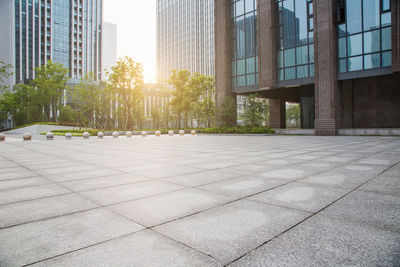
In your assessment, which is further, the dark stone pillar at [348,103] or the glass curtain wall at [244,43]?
the glass curtain wall at [244,43]

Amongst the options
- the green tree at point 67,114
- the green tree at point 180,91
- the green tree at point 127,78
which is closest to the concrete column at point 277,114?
the green tree at point 180,91

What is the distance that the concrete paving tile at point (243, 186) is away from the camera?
434cm

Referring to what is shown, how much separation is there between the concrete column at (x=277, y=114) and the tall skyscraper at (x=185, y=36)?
98.5 meters

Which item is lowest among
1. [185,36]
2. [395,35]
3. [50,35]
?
[395,35]

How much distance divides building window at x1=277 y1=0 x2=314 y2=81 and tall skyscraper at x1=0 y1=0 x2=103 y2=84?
9244cm

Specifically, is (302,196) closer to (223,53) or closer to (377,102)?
(377,102)

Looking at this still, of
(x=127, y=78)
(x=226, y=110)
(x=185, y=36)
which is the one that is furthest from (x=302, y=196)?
(x=185, y=36)

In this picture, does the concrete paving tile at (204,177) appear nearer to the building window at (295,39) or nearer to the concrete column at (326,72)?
the concrete column at (326,72)

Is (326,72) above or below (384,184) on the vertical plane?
above

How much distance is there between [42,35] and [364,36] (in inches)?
4848

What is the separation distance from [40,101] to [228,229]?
5993cm

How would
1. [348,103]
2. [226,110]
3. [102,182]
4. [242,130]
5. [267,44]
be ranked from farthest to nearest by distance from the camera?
[226,110]
[348,103]
[267,44]
[242,130]
[102,182]

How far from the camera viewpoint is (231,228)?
108 inches

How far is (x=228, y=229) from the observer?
2.72 metres
